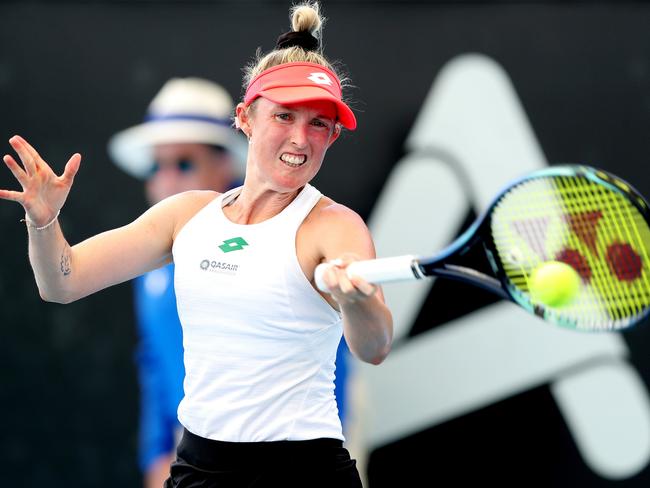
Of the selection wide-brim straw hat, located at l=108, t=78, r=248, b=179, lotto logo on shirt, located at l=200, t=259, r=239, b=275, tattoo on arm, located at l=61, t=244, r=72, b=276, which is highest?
wide-brim straw hat, located at l=108, t=78, r=248, b=179

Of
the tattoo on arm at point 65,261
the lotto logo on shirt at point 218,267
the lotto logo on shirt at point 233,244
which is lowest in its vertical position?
the lotto logo on shirt at point 218,267

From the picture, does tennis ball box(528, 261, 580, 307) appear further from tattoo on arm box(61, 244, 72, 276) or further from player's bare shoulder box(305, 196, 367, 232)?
tattoo on arm box(61, 244, 72, 276)

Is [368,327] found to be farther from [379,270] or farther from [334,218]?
[334,218]

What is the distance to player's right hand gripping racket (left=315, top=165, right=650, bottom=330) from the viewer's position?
211 centimetres

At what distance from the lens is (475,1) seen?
14.7 ft

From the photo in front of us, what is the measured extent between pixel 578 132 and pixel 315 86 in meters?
2.33

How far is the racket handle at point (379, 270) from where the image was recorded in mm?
2133

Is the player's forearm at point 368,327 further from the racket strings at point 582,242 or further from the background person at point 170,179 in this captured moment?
the background person at point 170,179

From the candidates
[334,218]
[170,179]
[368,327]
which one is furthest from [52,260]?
[170,179]

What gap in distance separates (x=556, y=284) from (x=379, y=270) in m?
0.34

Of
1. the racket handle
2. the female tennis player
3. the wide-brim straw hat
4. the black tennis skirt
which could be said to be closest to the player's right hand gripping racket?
the racket handle

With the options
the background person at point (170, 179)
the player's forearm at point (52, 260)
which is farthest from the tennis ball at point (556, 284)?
the background person at point (170, 179)

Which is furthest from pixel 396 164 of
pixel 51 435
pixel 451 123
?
pixel 51 435

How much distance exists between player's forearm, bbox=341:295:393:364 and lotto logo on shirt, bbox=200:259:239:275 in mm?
293
